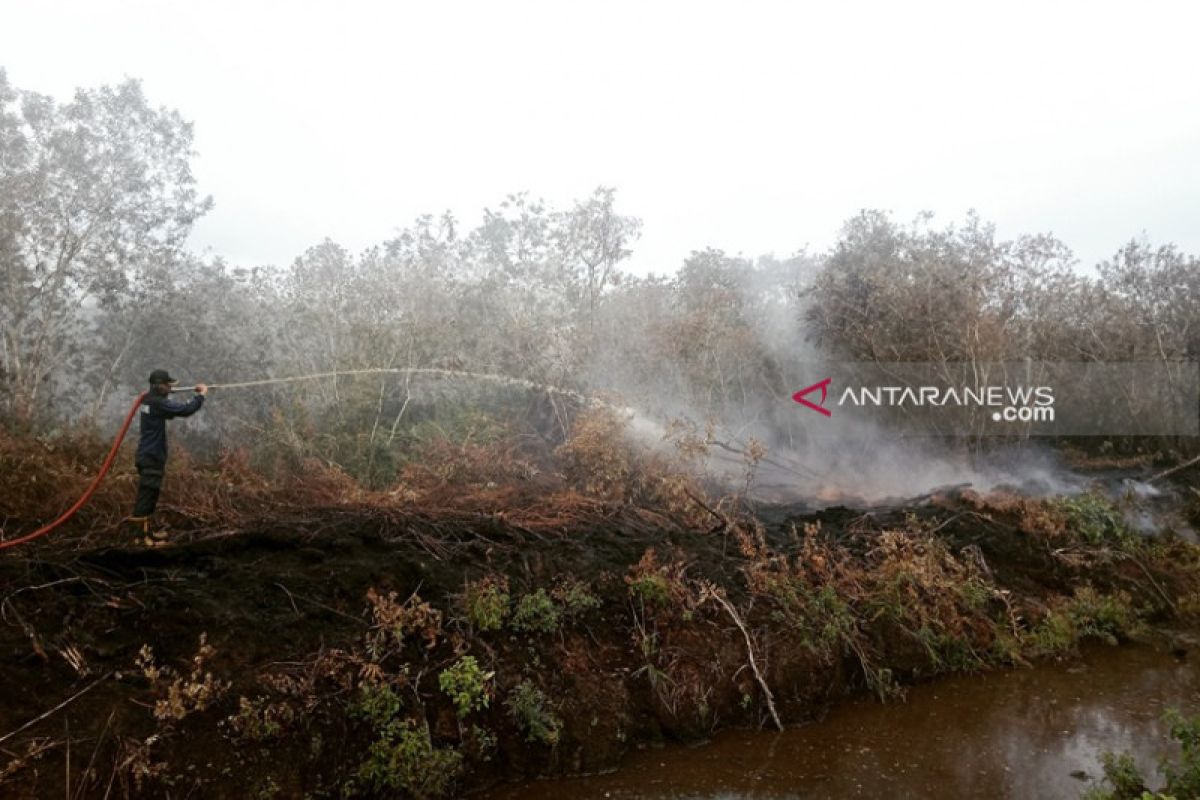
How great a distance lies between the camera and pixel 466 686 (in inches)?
219

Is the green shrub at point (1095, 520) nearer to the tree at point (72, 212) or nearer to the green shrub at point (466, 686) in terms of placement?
the green shrub at point (466, 686)

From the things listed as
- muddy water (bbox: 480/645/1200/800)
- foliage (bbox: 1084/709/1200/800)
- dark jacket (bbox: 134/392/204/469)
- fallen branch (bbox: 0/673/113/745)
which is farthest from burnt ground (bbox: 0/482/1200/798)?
foliage (bbox: 1084/709/1200/800)

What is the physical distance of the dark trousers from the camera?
643 centimetres

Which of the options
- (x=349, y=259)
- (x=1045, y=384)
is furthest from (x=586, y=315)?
(x=1045, y=384)

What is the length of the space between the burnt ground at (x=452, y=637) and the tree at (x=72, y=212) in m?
11.7

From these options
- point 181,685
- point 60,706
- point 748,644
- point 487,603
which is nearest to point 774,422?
point 748,644

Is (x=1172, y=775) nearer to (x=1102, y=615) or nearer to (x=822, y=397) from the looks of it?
(x=1102, y=615)

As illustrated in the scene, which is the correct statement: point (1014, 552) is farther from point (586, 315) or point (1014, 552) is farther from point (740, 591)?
point (586, 315)

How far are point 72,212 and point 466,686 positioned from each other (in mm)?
17387

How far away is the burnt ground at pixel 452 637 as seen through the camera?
15.5 ft

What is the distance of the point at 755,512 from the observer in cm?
1151

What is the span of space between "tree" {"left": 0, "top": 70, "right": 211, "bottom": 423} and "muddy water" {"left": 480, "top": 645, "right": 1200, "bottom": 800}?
14914 millimetres

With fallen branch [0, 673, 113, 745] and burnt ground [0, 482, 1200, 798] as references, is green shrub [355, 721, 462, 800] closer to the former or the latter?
burnt ground [0, 482, 1200, 798]

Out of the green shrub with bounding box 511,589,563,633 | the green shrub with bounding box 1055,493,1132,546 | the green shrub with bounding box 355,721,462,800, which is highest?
the green shrub with bounding box 1055,493,1132,546
